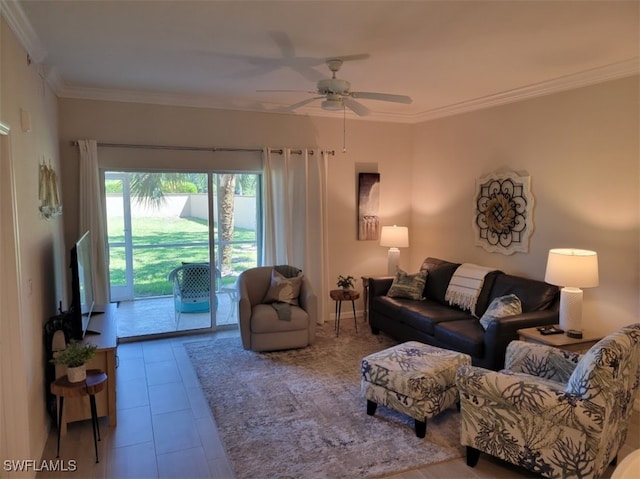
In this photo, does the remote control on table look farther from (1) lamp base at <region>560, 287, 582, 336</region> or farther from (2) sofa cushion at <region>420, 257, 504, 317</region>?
(2) sofa cushion at <region>420, 257, 504, 317</region>

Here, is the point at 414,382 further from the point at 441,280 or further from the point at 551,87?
the point at 551,87

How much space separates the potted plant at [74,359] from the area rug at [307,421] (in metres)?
1.03

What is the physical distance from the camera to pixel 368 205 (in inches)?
238

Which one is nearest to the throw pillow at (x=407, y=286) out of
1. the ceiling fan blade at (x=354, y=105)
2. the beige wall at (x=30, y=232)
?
the ceiling fan blade at (x=354, y=105)

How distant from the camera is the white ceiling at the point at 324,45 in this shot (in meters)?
2.62

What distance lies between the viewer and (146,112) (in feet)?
16.3

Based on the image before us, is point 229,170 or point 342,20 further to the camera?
point 229,170

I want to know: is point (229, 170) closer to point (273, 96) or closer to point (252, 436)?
point (273, 96)

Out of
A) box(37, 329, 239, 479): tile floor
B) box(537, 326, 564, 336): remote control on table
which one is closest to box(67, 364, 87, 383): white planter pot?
box(37, 329, 239, 479): tile floor

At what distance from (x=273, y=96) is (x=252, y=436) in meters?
3.42

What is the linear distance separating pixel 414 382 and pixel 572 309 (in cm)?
151

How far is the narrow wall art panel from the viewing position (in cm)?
598

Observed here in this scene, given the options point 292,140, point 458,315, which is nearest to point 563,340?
point 458,315

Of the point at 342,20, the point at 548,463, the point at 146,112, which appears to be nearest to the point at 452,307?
the point at 548,463
